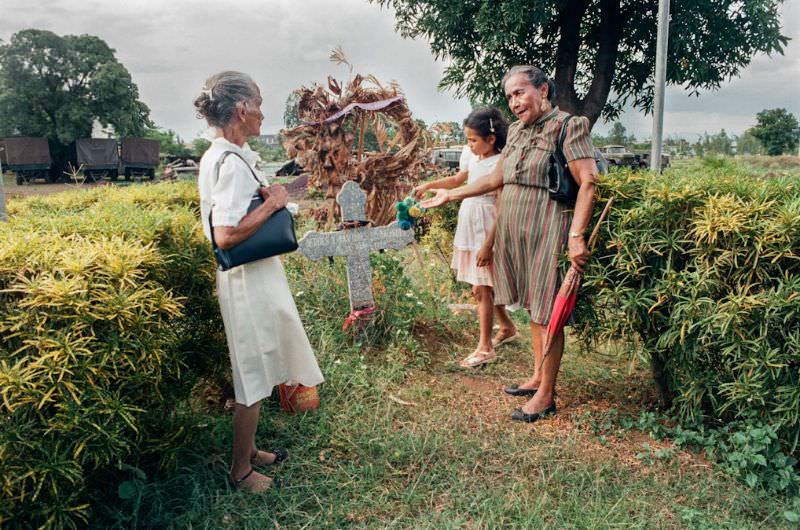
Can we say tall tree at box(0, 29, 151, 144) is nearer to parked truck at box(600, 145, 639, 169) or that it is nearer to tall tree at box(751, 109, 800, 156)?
parked truck at box(600, 145, 639, 169)

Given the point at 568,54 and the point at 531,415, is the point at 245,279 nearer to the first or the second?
the point at 531,415

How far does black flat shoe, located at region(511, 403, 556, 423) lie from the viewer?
3.35 m

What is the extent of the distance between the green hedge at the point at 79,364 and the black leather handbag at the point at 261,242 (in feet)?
0.94

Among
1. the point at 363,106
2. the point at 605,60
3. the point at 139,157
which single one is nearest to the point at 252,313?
the point at 363,106

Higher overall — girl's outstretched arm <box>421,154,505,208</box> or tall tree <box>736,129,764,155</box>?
tall tree <box>736,129,764,155</box>

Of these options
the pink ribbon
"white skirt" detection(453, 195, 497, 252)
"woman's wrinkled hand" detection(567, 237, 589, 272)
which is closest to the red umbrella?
"woman's wrinkled hand" detection(567, 237, 589, 272)

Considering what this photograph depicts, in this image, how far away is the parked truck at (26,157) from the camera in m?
24.6

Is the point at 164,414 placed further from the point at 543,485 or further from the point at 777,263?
the point at 777,263

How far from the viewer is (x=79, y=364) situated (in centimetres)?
194

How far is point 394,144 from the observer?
21.8 ft

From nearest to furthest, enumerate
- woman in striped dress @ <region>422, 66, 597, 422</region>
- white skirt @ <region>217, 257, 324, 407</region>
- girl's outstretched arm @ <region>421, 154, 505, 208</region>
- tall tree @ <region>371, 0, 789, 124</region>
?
white skirt @ <region>217, 257, 324, 407</region>, woman in striped dress @ <region>422, 66, 597, 422</region>, girl's outstretched arm @ <region>421, 154, 505, 208</region>, tall tree @ <region>371, 0, 789, 124</region>

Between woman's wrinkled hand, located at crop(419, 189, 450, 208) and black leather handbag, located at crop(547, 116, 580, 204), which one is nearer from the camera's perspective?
black leather handbag, located at crop(547, 116, 580, 204)

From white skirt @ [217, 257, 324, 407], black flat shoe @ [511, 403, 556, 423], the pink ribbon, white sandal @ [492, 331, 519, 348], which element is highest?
the pink ribbon

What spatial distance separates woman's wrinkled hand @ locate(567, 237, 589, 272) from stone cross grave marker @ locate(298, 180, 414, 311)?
5.06ft
